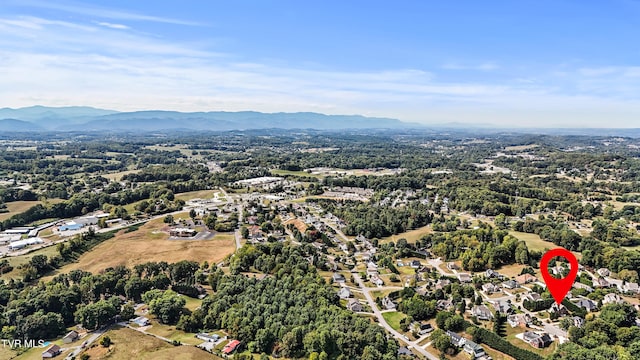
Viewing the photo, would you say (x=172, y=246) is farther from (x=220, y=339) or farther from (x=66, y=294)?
(x=220, y=339)

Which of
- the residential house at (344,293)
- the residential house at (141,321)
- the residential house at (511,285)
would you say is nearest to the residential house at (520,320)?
the residential house at (511,285)

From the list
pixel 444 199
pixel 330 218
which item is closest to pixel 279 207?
pixel 330 218

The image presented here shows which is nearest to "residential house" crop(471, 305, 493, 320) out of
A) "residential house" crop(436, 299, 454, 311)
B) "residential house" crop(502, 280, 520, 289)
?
"residential house" crop(436, 299, 454, 311)

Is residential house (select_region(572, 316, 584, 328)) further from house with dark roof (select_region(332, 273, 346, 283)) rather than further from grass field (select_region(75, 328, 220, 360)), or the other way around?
grass field (select_region(75, 328, 220, 360))

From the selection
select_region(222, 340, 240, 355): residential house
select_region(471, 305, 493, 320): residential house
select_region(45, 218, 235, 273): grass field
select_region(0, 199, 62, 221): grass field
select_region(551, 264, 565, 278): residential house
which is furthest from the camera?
select_region(0, 199, 62, 221): grass field

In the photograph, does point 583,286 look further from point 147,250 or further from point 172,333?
point 147,250

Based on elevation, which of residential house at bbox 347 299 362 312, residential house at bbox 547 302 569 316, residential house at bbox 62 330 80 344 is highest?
residential house at bbox 547 302 569 316
